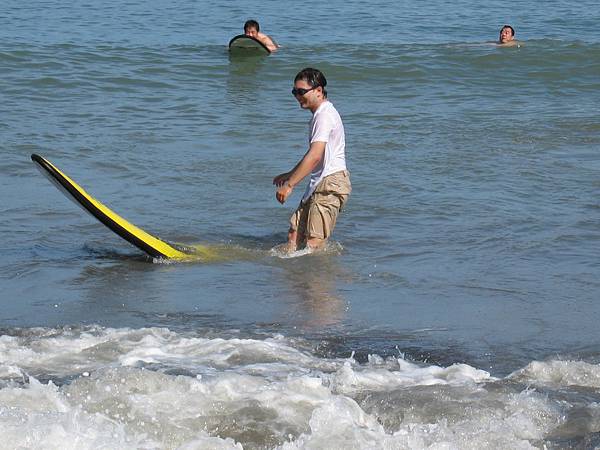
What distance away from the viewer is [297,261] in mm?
8508

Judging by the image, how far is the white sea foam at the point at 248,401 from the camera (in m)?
5.07

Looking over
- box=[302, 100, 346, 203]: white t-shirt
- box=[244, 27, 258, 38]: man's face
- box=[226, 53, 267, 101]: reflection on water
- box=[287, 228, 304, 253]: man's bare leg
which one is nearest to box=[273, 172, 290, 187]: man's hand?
box=[302, 100, 346, 203]: white t-shirt

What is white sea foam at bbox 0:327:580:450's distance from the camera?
200 inches

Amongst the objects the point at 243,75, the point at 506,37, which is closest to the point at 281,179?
the point at 243,75

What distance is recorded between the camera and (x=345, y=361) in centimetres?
616

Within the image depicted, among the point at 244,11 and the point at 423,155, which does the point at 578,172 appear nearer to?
the point at 423,155

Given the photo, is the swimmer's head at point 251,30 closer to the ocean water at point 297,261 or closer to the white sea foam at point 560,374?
the ocean water at point 297,261

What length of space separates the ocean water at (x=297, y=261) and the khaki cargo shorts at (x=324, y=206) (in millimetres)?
237

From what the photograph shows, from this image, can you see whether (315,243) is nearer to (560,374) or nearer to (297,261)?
(297,261)

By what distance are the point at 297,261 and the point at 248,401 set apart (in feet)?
10.1

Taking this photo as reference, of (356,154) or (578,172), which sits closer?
(578,172)

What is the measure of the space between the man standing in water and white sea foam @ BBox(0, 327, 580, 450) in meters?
2.11

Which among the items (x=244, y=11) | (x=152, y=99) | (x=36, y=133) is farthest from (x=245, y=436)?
(x=244, y=11)

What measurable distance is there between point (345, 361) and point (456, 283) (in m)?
1.98
